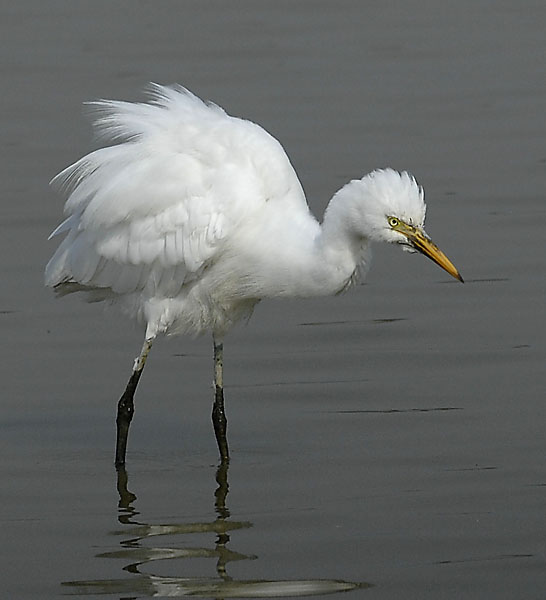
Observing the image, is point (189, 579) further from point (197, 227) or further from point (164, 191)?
point (164, 191)

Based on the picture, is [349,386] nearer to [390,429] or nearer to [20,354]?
[390,429]

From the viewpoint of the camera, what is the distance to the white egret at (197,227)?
7789 mm

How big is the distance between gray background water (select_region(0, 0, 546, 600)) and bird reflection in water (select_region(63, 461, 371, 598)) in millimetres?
20

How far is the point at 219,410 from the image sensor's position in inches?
324

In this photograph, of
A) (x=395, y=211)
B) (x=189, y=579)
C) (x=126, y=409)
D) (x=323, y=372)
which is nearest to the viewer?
(x=189, y=579)

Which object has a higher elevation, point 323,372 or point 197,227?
point 197,227

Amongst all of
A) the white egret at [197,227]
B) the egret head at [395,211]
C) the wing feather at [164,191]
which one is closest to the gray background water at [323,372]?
the white egret at [197,227]

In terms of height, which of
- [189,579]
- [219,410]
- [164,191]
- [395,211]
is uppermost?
[164,191]

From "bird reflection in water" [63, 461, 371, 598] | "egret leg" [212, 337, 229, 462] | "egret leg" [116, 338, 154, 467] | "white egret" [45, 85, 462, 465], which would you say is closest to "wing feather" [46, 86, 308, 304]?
"white egret" [45, 85, 462, 465]

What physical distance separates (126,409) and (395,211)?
1870mm

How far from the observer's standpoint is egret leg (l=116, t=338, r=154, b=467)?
320 inches

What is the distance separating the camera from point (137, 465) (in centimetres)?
808

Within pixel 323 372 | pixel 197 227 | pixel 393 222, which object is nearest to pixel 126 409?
pixel 197 227

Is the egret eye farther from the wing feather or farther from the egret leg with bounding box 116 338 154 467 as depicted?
the egret leg with bounding box 116 338 154 467
